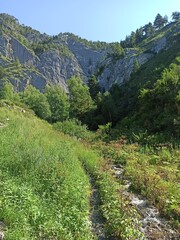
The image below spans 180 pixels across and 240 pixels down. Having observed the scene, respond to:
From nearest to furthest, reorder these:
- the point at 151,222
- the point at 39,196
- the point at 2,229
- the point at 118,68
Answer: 1. the point at 2,229
2. the point at 39,196
3. the point at 151,222
4. the point at 118,68

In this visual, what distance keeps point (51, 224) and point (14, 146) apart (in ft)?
18.9

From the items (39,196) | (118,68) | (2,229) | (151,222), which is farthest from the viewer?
(118,68)

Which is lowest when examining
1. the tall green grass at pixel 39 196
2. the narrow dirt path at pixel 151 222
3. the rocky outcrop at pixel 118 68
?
the narrow dirt path at pixel 151 222

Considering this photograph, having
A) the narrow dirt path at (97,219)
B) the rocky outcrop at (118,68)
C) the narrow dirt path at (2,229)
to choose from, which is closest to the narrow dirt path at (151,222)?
the narrow dirt path at (97,219)

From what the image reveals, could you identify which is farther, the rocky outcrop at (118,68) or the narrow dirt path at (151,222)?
the rocky outcrop at (118,68)

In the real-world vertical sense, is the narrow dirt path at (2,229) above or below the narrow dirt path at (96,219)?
above

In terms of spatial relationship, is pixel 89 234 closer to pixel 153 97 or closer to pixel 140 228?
pixel 140 228

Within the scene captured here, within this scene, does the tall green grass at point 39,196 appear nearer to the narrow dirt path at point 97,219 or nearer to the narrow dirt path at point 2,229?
the narrow dirt path at point 2,229

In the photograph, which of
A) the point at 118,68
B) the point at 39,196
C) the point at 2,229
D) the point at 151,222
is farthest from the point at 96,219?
the point at 118,68

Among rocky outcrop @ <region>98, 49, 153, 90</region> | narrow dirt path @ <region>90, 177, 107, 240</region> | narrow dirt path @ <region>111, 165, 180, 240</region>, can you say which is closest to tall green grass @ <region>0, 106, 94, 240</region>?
narrow dirt path @ <region>90, 177, 107, 240</region>

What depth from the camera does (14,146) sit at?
12672mm

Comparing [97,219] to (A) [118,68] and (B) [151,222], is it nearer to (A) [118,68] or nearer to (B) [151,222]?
(B) [151,222]

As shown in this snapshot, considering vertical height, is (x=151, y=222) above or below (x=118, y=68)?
below

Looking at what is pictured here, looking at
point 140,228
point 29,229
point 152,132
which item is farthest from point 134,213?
point 152,132
